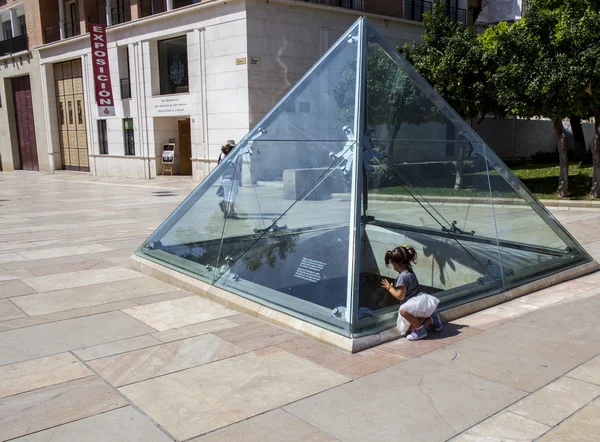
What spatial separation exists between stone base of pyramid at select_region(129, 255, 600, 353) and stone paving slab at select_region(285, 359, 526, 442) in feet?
1.99

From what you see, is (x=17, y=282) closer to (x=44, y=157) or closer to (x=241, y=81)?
(x=241, y=81)

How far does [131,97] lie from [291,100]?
2126cm

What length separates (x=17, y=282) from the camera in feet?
24.8

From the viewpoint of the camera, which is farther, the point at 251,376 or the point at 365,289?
the point at 365,289

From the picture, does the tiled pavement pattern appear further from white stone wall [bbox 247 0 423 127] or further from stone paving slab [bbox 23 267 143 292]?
white stone wall [bbox 247 0 423 127]

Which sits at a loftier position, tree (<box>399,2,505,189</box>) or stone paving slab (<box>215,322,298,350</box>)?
tree (<box>399,2,505,189</box>)

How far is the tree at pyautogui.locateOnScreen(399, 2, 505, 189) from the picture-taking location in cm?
1720

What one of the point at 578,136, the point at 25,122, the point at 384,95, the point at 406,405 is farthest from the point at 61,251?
the point at 25,122

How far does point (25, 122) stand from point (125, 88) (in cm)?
1205

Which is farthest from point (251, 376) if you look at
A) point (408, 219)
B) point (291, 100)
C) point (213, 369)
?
point (291, 100)

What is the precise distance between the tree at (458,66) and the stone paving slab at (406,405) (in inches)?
548

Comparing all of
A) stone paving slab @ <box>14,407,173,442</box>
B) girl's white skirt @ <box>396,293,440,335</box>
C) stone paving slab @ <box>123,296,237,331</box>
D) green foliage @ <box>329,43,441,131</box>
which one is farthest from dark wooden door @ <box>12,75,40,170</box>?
stone paving slab @ <box>14,407,173,442</box>

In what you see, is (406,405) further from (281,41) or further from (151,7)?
(151,7)

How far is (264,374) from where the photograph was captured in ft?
14.7
